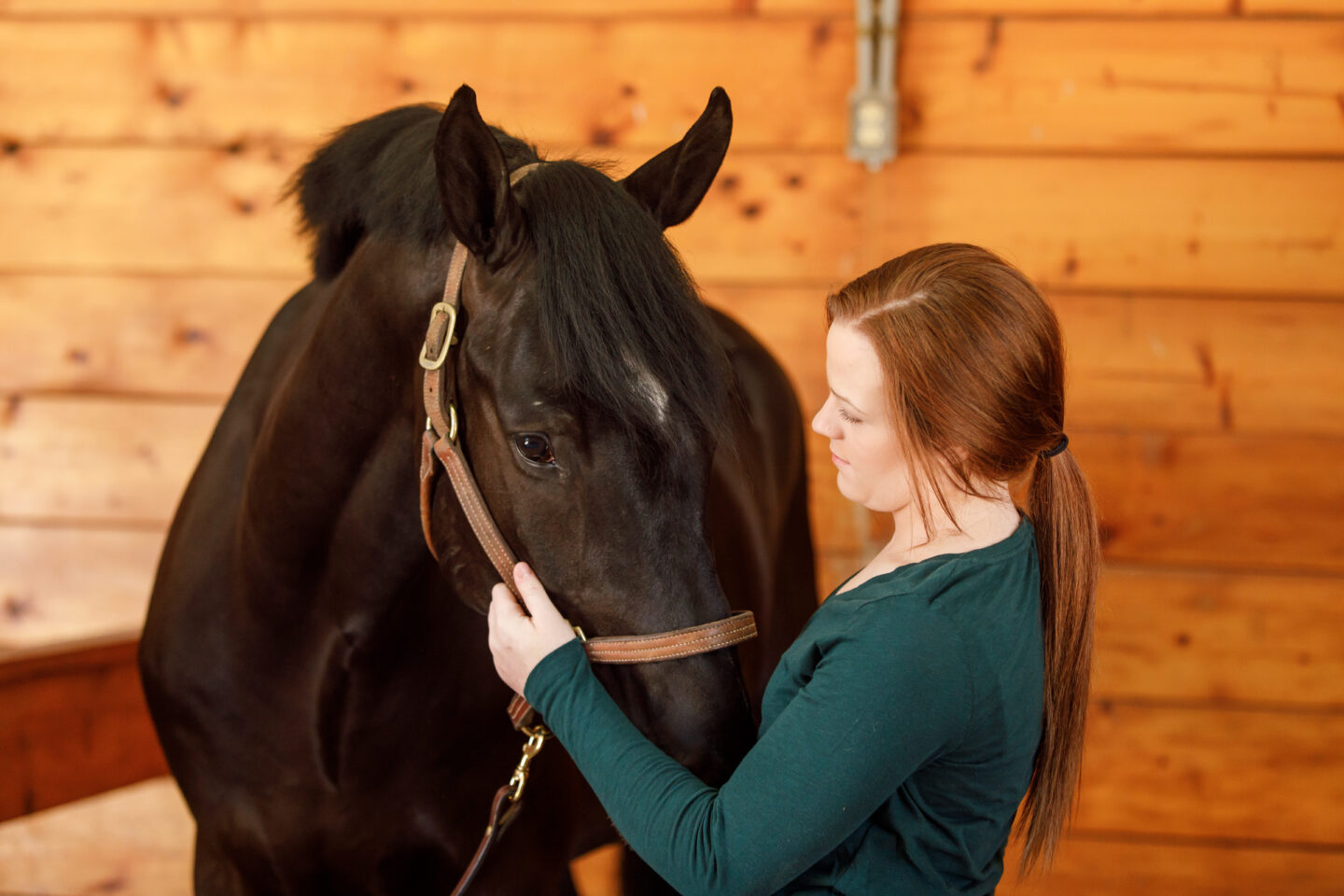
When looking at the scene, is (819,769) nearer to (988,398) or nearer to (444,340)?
(988,398)

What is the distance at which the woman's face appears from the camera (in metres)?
0.65

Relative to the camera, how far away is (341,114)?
1.77 metres

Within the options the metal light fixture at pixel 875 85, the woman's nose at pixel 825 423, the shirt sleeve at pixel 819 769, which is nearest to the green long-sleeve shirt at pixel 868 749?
the shirt sleeve at pixel 819 769

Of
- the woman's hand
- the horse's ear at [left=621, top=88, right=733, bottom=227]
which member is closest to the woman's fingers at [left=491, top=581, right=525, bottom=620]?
the woman's hand

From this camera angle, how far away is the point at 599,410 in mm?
725

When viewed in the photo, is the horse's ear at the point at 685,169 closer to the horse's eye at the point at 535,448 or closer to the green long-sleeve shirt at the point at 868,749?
the horse's eye at the point at 535,448

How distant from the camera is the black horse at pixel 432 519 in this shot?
73 cm

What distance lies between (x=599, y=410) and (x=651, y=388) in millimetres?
41

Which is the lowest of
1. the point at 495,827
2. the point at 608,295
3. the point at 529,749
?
the point at 495,827

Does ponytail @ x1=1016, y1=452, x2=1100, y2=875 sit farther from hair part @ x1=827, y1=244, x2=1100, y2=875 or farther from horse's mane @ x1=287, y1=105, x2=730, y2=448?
horse's mane @ x1=287, y1=105, x2=730, y2=448

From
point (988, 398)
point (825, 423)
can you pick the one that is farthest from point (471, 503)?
point (988, 398)

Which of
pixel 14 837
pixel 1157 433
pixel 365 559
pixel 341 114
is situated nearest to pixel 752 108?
pixel 341 114

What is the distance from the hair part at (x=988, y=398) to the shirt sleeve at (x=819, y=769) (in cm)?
11

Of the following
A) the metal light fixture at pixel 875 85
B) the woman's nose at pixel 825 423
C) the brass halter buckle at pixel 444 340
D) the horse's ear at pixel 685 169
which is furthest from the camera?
the metal light fixture at pixel 875 85
